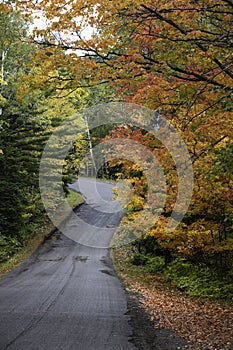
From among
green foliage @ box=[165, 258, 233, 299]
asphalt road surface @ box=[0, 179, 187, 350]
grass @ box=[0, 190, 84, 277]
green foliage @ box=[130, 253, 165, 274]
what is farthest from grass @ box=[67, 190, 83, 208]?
green foliage @ box=[165, 258, 233, 299]

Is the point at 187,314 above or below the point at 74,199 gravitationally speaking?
below

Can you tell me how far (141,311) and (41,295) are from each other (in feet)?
9.89

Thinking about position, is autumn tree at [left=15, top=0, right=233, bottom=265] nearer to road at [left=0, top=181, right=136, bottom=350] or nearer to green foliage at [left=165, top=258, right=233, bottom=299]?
road at [left=0, top=181, right=136, bottom=350]

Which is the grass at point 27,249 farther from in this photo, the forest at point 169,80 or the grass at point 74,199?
the forest at point 169,80

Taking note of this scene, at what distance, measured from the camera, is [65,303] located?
395 inches

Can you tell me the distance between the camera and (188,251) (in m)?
11.7

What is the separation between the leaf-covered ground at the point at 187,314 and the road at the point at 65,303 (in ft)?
2.35

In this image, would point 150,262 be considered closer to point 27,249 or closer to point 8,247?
point 8,247

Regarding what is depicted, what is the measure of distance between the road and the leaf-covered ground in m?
0.71

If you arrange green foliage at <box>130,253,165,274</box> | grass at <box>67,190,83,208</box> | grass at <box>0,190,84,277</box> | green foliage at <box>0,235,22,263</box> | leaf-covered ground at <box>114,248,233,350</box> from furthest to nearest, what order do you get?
1. grass at <box>67,190,83,208</box>
2. green foliage at <box>0,235,22,263</box>
3. grass at <box>0,190,84,277</box>
4. green foliage at <box>130,253,165,274</box>
5. leaf-covered ground at <box>114,248,233,350</box>

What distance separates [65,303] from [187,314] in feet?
9.79

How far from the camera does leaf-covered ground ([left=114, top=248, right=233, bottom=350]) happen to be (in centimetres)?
726

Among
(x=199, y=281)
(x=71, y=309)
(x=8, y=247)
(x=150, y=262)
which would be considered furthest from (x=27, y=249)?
(x=71, y=309)

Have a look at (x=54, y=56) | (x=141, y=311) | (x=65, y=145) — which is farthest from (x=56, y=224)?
(x=54, y=56)
